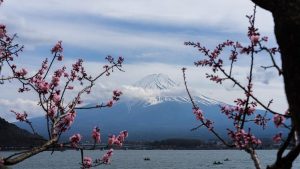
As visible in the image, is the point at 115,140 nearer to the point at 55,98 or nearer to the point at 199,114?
the point at 55,98

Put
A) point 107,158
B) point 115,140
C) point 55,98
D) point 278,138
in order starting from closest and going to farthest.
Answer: point 278,138, point 55,98, point 115,140, point 107,158

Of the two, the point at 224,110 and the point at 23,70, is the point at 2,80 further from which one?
the point at 224,110

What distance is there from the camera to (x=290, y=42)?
3.52 metres

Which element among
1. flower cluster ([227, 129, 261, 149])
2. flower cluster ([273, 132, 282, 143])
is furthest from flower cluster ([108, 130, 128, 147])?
flower cluster ([273, 132, 282, 143])

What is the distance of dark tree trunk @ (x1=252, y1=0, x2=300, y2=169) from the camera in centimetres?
349

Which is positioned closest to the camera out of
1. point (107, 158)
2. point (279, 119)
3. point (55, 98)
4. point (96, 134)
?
point (279, 119)

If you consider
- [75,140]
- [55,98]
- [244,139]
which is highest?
[55,98]

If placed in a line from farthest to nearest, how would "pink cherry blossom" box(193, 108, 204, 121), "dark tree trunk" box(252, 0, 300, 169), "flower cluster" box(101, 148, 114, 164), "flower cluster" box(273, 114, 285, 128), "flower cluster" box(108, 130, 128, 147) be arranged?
1. "flower cluster" box(101, 148, 114, 164)
2. "flower cluster" box(108, 130, 128, 147)
3. "pink cherry blossom" box(193, 108, 204, 121)
4. "flower cluster" box(273, 114, 285, 128)
5. "dark tree trunk" box(252, 0, 300, 169)

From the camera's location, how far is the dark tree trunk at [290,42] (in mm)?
3486

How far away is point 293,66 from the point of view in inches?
139

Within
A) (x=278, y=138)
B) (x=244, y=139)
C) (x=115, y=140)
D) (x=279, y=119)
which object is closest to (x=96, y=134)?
(x=115, y=140)

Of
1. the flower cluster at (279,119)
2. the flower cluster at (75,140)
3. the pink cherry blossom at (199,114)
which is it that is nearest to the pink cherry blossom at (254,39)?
the flower cluster at (279,119)

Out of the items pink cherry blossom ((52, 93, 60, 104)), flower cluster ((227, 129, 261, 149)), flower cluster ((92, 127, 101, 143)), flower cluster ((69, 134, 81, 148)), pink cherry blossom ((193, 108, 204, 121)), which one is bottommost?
flower cluster ((227, 129, 261, 149))

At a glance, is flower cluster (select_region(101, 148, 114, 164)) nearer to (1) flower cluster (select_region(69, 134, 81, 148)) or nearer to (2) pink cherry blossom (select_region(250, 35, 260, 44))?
(1) flower cluster (select_region(69, 134, 81, 148))
